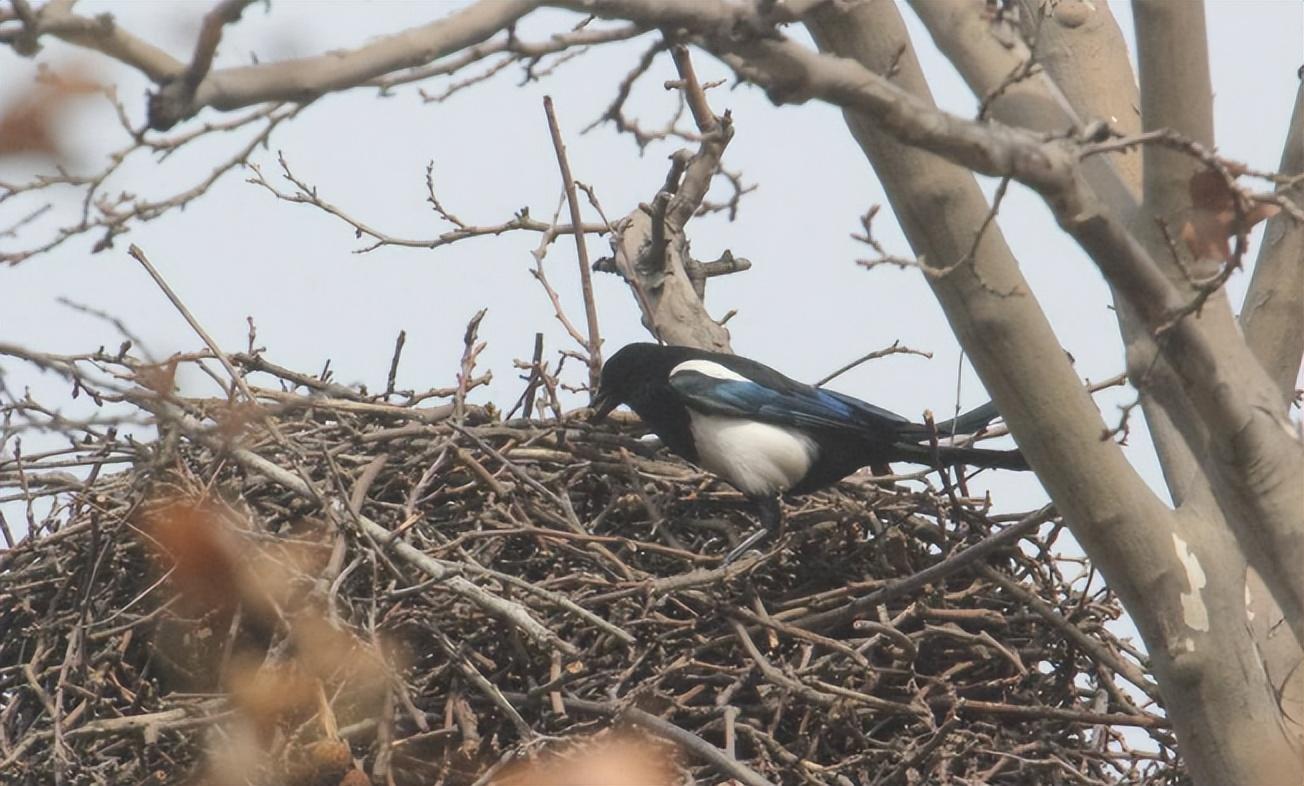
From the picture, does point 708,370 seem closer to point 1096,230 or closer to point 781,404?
point 781,404

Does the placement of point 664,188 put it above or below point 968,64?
above

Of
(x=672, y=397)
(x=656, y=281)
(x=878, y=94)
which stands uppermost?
(x=656, y=281)

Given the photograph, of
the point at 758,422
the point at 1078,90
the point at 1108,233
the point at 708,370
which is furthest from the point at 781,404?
the point at 1108,233

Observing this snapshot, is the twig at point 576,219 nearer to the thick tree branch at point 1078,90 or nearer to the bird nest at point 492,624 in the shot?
the bird nest at point 492,624

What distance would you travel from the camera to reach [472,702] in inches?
167

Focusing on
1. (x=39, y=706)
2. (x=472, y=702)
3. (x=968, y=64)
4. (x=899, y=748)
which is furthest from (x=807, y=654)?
(x=39, y=706)

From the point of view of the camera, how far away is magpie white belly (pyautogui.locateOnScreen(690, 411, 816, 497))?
5.16m

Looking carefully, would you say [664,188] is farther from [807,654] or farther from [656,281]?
[807,654]

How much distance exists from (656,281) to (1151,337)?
10.4 ft

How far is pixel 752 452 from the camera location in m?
5.18

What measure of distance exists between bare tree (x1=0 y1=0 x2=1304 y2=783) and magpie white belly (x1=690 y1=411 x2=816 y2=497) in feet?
5.11

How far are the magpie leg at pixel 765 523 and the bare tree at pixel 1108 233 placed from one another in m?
1.27

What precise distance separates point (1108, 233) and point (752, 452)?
2435 mm

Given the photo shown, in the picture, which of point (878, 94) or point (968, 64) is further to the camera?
point (968, 64)
